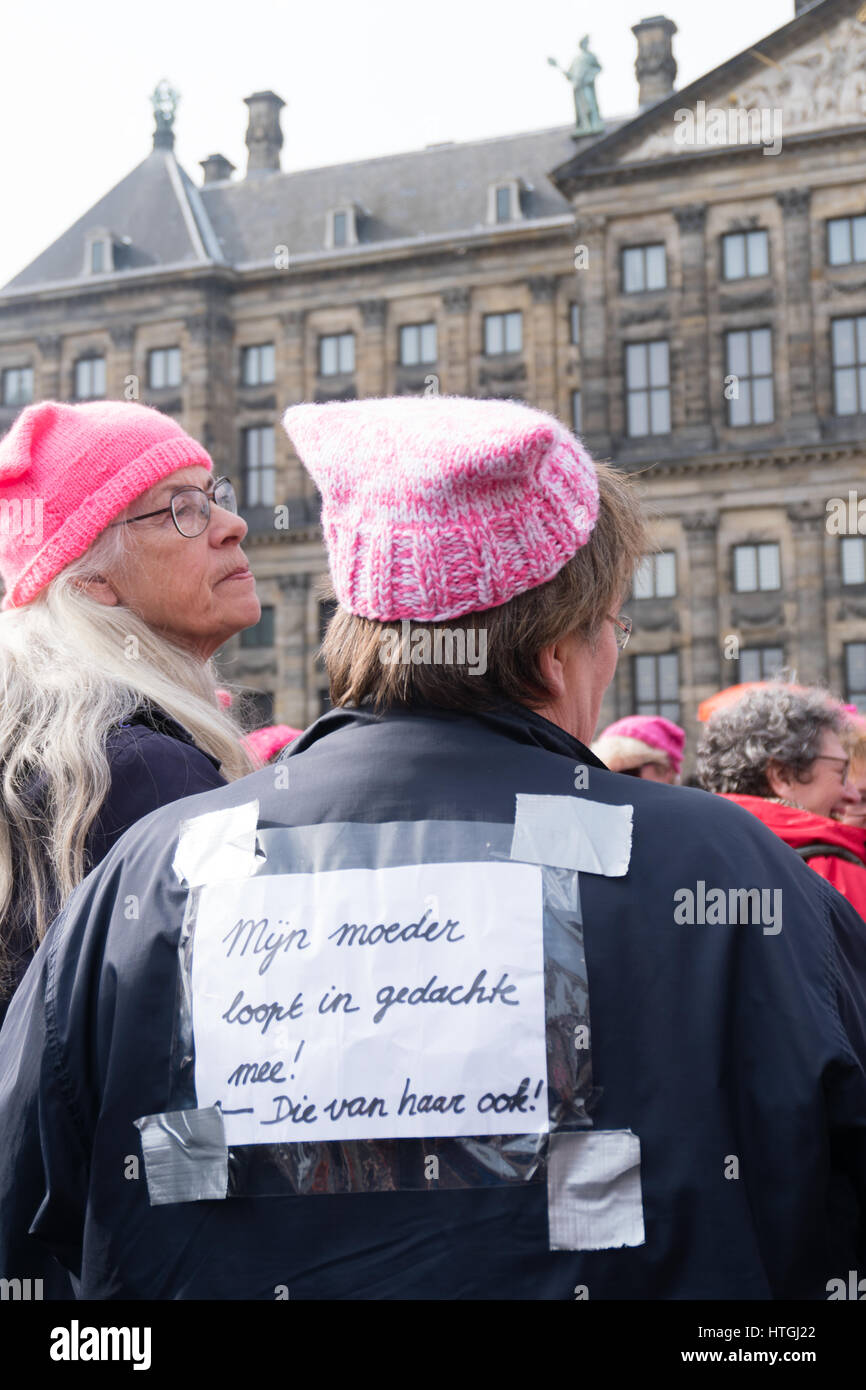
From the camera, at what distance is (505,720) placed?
5.32ft

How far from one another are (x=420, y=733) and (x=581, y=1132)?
0.45 metres

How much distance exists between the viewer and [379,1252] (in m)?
1.47

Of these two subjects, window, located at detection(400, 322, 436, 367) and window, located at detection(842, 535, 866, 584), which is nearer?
window, located at detection(842, 535, 866, 584)

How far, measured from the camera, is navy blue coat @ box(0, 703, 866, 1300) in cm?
144

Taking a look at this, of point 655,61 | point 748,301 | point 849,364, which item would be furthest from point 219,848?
point 655,61

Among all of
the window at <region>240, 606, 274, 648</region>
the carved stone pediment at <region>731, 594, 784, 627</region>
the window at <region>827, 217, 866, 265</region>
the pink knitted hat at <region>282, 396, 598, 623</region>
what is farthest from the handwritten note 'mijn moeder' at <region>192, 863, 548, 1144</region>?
the window at <region>240, 606, 274, 648</region>

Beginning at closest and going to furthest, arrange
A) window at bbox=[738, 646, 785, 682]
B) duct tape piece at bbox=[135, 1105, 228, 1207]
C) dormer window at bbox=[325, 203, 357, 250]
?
duct tape piece at bbox=[135, 1105, 228, 1207], window at bbox=[738, 646, 785, 682], dormer window at bbox=[325, 203, 357, 250]

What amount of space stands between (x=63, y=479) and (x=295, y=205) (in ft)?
116

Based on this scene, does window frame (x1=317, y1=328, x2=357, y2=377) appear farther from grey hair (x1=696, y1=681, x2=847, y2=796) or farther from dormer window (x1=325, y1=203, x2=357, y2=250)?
grey hair (x1=696, y1=681, x2=847, y2=796)

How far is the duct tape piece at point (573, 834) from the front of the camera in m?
1.51

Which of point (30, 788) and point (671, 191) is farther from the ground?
point (671, 191)

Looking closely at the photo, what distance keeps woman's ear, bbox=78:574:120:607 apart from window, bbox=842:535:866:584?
27067 mm
